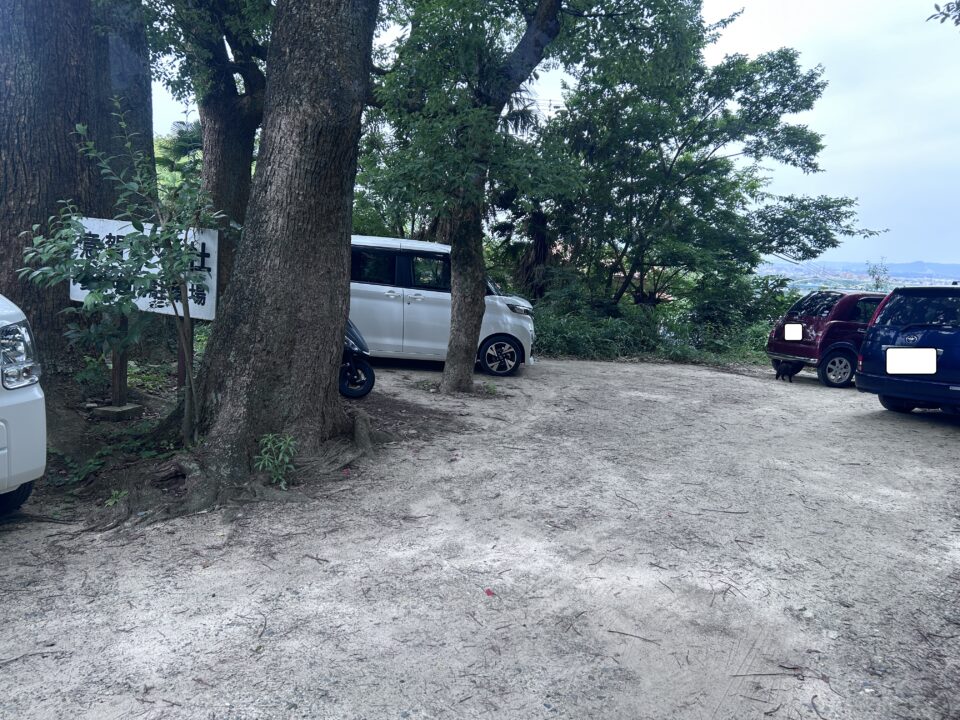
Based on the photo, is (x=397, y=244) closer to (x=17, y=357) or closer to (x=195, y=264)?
(x=195, y=264)

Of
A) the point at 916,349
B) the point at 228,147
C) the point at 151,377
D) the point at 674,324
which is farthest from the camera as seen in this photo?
the point at 674,324

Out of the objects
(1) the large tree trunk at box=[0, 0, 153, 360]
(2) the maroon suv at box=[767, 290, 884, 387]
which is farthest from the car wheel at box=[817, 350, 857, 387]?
(1) the large tree trunk at box=[0, 0, 153, 360]

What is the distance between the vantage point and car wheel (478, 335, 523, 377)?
11047 mm

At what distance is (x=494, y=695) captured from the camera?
298 centimetres

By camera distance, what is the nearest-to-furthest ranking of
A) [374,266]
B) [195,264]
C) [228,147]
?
[195,264], [374,266], [228,147]

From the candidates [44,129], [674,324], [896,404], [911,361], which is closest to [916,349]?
[911,361]

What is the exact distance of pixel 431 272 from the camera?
36.0 feet

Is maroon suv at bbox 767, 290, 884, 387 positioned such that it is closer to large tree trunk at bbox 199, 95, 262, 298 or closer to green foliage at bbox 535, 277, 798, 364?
green foliage at bbox 535, 277, 798, 364

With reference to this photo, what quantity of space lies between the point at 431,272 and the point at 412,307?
1.87 ft

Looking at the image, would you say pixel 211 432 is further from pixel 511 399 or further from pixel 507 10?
pixel 507 10

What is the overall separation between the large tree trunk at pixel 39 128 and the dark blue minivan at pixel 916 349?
8.30 metres

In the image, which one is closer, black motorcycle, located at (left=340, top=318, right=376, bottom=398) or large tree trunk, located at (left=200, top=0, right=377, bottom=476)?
large tree trunk, located at (left=200, top=0, right=377, bottom=476)

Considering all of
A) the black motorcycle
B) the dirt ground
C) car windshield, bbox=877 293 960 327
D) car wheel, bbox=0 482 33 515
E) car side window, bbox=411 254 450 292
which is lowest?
the dirt ground

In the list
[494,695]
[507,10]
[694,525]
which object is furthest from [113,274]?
[507,10]
